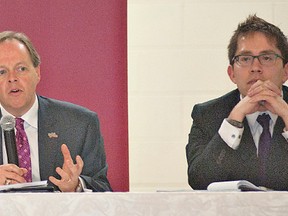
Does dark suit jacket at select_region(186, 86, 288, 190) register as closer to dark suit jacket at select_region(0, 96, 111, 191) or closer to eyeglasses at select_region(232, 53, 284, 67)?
eyeglasses at select_region(232, 53, 284, 67)

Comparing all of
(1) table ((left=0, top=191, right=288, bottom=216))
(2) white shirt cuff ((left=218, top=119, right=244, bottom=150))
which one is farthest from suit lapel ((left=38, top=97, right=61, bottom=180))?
(1) table ((left=0, top=191, right=288, bottom=216))

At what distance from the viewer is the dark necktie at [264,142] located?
2.96m

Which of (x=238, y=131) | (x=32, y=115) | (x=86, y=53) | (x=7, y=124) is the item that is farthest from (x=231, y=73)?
(x=7, y=124)

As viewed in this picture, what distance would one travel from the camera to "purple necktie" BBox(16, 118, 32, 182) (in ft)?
9.43

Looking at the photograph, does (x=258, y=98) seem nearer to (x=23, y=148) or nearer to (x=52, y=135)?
(x=52, y=135)

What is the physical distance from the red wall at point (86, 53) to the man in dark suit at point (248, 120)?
347 mm

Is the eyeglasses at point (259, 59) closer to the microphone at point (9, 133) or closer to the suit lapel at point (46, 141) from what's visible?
the suit lapel at point (46, 141)

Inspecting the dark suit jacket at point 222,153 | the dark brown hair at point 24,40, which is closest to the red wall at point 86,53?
the dark brown hair at point 24,40

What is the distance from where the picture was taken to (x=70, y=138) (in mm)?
3018

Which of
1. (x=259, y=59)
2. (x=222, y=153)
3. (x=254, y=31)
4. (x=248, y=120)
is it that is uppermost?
(x=254, y=31)

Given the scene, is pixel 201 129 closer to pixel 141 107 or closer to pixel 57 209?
pixel 141 107

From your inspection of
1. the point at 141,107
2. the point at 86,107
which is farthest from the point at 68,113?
the point at 141,107

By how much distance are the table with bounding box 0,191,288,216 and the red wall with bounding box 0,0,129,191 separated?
1417 mm

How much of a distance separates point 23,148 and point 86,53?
19.9 inches
